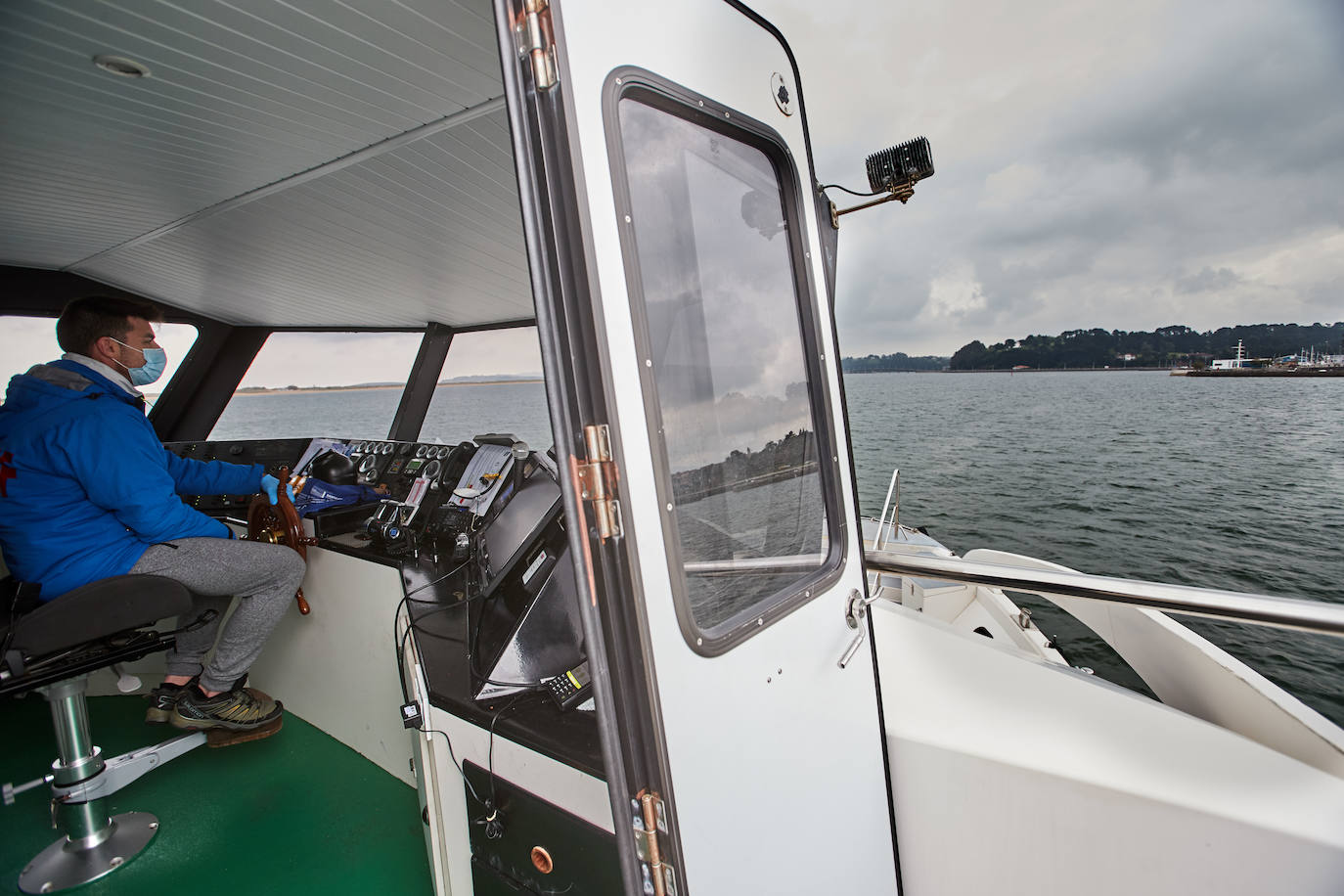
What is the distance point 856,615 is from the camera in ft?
3.50

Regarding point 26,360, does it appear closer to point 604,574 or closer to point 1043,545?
point 604,574

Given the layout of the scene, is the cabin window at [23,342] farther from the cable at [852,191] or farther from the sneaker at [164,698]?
the cable at [852,191]

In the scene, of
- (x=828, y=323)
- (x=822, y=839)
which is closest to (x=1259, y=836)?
(x=822, y=839)

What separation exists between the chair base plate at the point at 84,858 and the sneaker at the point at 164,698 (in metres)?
0.38

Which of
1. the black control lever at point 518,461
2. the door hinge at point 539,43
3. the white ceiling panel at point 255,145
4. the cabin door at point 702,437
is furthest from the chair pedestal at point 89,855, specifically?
the door hinge at point 539,43

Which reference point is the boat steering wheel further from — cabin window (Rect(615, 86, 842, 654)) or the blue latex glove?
cabin window (Rect(615, 86, 842, 654))

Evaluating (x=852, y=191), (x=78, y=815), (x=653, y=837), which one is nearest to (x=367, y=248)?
(x=78, y=815)

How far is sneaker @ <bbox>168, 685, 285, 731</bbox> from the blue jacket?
0.61m

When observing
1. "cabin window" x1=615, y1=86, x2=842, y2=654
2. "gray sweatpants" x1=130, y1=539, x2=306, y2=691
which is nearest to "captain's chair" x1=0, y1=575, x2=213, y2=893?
"gray sweatpants" x1=130, y1=539, x2=306, y2=691

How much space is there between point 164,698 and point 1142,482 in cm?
2463

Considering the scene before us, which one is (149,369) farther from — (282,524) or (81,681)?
(81,681)

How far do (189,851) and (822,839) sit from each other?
1.94 m

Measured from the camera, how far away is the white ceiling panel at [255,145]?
5.42ft

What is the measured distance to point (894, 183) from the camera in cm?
111
